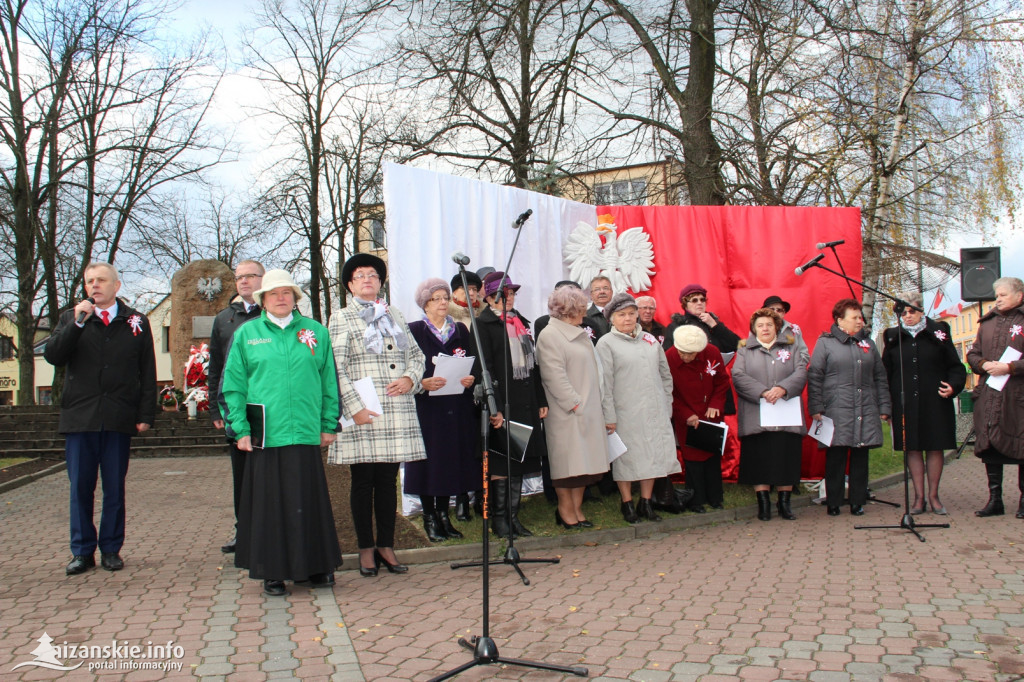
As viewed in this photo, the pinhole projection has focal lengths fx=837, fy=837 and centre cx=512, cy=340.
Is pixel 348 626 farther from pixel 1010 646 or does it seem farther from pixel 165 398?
pixel 165 398

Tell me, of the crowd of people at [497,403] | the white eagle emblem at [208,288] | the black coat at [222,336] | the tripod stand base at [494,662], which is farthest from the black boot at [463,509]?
the white eagle emblem at [208,288]

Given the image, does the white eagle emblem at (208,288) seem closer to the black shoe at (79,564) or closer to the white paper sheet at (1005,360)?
the black shoe at (79,564)

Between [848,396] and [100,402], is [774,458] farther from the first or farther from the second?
[100,402]

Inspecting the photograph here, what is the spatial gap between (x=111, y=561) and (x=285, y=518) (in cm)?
159

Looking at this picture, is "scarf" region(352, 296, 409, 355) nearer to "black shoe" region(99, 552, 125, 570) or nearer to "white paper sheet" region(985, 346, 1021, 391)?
"black shoe" region(99, 552, 125, 570)

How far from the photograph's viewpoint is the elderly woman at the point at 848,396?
24.3 ft

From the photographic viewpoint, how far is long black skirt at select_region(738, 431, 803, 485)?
731cm

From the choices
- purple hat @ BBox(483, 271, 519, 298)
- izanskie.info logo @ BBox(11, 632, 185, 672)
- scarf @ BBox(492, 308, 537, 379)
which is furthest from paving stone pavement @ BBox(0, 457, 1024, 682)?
purple hat @ BBox(483, 271, 519, 298)

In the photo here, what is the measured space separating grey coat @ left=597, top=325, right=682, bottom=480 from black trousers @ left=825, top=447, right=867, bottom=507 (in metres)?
1.62

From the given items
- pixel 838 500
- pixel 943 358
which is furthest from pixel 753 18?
pixel 838 500

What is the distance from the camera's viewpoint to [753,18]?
36.8ft

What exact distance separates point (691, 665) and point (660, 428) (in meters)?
3.39

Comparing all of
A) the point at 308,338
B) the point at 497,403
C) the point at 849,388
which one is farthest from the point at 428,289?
the point at 849,388

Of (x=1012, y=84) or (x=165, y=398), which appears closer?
(x=1012, y=84)
